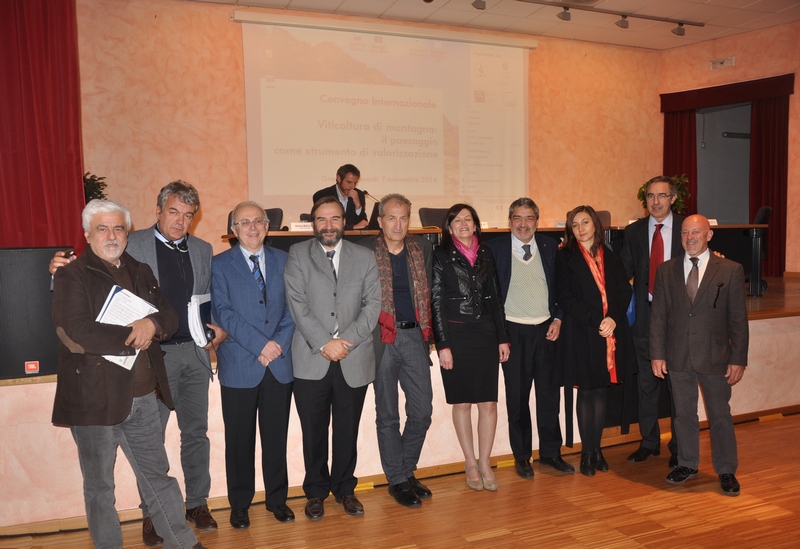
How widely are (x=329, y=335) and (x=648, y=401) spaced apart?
7.65ft

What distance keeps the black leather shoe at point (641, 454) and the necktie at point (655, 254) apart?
43.3 inches

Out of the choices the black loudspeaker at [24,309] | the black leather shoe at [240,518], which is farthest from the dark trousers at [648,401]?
the black loudspeaker at [24,309]

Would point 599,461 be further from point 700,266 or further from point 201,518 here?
point 201,518

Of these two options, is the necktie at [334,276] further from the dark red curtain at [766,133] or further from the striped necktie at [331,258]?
the dark red curtain at [766,133]

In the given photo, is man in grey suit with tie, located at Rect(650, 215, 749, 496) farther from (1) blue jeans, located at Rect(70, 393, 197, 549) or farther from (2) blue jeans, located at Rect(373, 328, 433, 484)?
(1) blue jeans, located at Rect(70, 393, 197, 549)

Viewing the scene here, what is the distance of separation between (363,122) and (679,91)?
5787mm

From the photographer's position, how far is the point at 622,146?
1052 cm

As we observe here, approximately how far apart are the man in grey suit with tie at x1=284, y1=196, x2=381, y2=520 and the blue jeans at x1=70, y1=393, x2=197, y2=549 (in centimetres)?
80

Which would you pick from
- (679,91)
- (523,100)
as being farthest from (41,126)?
(679,91)

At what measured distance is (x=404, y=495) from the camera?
11.6 ft

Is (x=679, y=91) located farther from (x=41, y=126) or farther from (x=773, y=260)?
(x=41, y=126)

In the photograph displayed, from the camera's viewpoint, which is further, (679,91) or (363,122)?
(679,91)

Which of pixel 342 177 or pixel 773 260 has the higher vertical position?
pixel 342 177

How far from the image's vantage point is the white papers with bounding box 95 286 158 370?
8.16 feet
